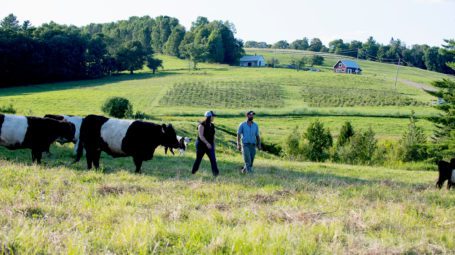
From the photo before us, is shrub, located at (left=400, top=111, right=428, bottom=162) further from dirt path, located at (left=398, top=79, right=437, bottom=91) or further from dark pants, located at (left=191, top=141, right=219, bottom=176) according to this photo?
dirt path, located at (left=398, top=79, right=437, bottom=91)

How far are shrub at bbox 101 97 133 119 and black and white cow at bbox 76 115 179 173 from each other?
134 ft

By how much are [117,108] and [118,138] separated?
42.4 m

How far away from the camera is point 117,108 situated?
5541 cm

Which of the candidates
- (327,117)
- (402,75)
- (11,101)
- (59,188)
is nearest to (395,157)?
(327,117)

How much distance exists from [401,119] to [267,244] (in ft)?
231

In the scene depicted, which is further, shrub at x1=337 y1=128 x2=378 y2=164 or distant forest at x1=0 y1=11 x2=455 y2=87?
distant forest at x1=0 y1=11 x2=455 y2=87

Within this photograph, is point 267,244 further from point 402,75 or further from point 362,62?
point 362,62

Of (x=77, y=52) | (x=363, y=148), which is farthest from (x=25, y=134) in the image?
(x=77, y=52)

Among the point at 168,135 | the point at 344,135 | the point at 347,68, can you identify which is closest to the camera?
the point at 168,135

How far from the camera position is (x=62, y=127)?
16.2 meters

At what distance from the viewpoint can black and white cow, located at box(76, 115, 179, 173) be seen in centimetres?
1430

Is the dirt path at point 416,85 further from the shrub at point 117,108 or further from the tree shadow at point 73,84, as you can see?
the shrub at point 117,108

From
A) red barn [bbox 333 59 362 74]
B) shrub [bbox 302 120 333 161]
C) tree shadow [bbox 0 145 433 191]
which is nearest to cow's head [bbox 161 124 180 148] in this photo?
tree shadow [bbox 0 145 433 191]

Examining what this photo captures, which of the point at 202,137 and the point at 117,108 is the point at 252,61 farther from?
the point at 202,137
